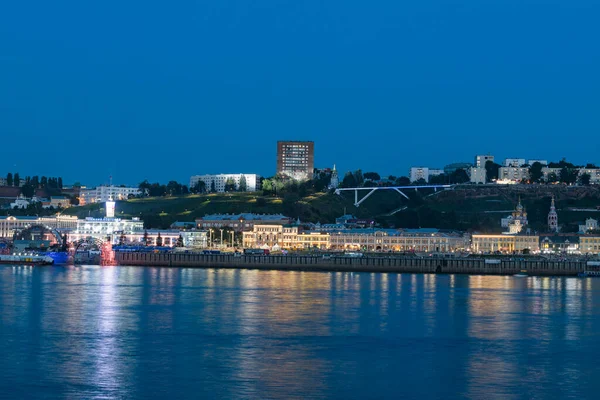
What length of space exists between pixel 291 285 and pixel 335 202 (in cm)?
5914

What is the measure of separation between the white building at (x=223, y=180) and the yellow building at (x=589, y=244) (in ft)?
160

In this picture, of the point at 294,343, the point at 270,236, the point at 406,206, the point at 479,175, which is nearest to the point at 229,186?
the point at 406,206

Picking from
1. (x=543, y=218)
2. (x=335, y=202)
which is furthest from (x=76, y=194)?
(x=543, y=218)

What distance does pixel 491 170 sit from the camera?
382 ft

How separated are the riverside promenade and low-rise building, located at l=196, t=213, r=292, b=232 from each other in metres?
19.7

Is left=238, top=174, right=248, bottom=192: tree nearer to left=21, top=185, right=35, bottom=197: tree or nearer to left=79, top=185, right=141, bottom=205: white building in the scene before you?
left=79, top=185, right=141, bottom=205: white building

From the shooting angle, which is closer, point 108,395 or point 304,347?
point 108,395

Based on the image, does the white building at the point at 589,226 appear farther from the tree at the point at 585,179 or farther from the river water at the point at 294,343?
the river water at the point at 294,343

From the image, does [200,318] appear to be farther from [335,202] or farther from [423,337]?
[335,202]

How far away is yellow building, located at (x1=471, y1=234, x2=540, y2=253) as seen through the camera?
7694cm

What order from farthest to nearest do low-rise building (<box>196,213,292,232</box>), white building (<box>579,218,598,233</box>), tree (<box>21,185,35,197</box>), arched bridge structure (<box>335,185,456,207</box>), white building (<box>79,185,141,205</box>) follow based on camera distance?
tree (<box>21,185,35,197</box>)
white building (<box>79,185,141,205</box>)
arched bridge structure (<box>335,185,456,207</box>)
low-rise building (<box>196,213,292,232</box>)
white building (<box>579,218,598,233</box>)

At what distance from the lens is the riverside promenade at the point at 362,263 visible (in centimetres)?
5919

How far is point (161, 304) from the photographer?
32.9m

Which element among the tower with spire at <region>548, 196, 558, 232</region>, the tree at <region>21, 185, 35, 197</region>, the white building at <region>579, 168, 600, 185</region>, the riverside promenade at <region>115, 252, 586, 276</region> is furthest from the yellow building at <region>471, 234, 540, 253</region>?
the tree at <region>21, 185, 35, 197</region>
